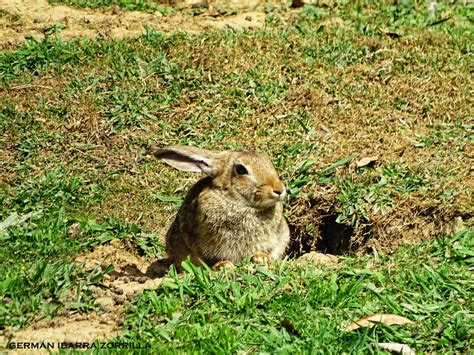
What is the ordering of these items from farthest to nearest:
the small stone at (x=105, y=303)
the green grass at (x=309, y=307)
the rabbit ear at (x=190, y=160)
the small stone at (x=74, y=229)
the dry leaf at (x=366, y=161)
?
the dry leaf at (x=366, y=161)
the small stone at (x=74, y=229)
the rabbit ear at (x=190, y=160)
the small stone at (x=105, y=303)
the green grass at (x=309, y=307)

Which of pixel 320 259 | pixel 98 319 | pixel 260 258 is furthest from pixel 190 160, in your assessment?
pixel 98 319

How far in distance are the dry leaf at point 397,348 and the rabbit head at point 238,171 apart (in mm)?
1839

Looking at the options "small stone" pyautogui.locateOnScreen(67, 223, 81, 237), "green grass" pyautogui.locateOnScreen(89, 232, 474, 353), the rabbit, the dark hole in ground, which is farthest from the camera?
the dark hole in ground

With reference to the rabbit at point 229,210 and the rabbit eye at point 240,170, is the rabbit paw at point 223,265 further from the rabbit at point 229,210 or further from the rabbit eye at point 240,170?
the rabbit eye at point 240,170

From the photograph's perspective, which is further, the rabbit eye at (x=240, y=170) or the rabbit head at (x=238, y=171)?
the rabbit eye at (x=240, y=170)

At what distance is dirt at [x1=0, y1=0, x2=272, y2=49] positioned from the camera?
9.72m

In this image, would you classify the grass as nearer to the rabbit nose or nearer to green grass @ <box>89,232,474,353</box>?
green grass @ <box>89,232,474,353</box>

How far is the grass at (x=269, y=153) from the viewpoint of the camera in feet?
17.5

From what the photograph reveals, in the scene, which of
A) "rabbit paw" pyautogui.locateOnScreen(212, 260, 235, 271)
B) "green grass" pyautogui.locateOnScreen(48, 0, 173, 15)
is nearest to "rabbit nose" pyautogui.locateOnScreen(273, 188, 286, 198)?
"rabbit paw" pyautogui.locateOnScreen(212, 260, 235, 271)

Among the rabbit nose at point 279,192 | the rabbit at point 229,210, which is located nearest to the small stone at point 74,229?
the rabbit at point 229,210

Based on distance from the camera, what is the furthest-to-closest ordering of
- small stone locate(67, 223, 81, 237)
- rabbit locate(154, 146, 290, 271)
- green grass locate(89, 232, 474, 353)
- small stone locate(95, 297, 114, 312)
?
small stone locate(67, 223, 81, 237), rabbit locate(154, 146, 290, 271), small stone locate(95, 297, 114, 312), green grass locate(89, 232, 474, 353)

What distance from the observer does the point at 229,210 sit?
6742mm

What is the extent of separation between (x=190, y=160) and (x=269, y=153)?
4.48 ft

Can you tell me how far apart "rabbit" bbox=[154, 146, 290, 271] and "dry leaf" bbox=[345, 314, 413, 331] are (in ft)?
4.96
